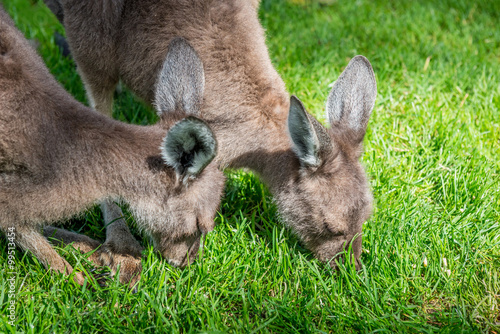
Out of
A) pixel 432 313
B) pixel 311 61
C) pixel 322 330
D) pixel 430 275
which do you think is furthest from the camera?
pixel 311 61

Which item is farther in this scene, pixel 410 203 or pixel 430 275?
pixel 410 203

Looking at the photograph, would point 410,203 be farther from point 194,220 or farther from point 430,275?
point 194,220

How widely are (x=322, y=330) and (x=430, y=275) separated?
0.86 meters

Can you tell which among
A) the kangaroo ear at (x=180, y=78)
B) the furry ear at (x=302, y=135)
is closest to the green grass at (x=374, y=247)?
the furry ear at (x=302, y=135)

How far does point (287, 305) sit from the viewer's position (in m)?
3.04

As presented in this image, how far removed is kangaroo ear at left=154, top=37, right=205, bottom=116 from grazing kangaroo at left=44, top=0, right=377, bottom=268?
25 millimetres

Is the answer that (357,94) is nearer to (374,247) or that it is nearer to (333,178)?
(333,178)

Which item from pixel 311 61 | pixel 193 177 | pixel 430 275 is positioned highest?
pixel 193 177

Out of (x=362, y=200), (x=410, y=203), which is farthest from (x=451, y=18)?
(x=362, y=200)

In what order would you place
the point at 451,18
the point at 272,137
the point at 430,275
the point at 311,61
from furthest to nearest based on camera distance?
A: the point at 451,18
the point at 311,61
the point at 272,137
the point at 430,275

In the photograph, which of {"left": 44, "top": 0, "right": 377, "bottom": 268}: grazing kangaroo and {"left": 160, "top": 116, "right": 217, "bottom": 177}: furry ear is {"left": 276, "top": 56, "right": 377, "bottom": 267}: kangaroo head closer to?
{"left": 44, "top": 0, "right": 377, "bottom": 268}: grazing kangaroo

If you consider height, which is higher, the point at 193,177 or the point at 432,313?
the point at 193,177

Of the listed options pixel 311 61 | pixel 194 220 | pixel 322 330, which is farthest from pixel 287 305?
pixel 311 61

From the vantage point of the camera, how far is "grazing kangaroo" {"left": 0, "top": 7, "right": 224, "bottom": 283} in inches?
116
